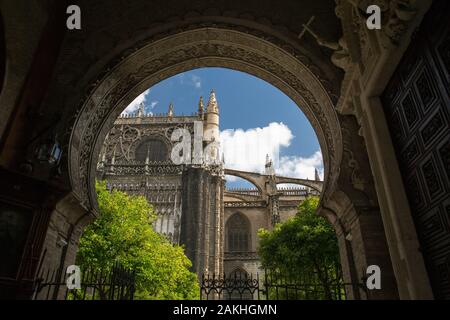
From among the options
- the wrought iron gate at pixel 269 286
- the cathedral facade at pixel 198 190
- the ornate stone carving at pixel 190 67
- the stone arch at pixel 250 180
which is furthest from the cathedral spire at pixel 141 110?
the ornate stone carving at pixel 190 67

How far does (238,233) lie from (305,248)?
78.8 feet

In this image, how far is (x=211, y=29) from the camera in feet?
26.7

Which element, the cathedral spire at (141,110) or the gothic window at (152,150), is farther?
the cathedral spire at (141,110)

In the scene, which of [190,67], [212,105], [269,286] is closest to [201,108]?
[212,105]

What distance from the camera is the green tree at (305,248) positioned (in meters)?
17.7

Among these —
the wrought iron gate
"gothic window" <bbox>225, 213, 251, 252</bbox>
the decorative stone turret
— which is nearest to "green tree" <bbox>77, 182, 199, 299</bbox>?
the wrought iron gate

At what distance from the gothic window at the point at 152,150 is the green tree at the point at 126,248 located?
64.4ft

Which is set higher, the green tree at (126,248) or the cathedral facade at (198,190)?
the cathedral facade at (198,190)

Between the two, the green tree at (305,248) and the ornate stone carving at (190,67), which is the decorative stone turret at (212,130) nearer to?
the green tree at (305,248)

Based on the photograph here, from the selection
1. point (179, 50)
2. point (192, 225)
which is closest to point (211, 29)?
point (179, 50)

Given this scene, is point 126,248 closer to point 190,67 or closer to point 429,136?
point 190,67

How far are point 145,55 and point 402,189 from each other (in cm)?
630
